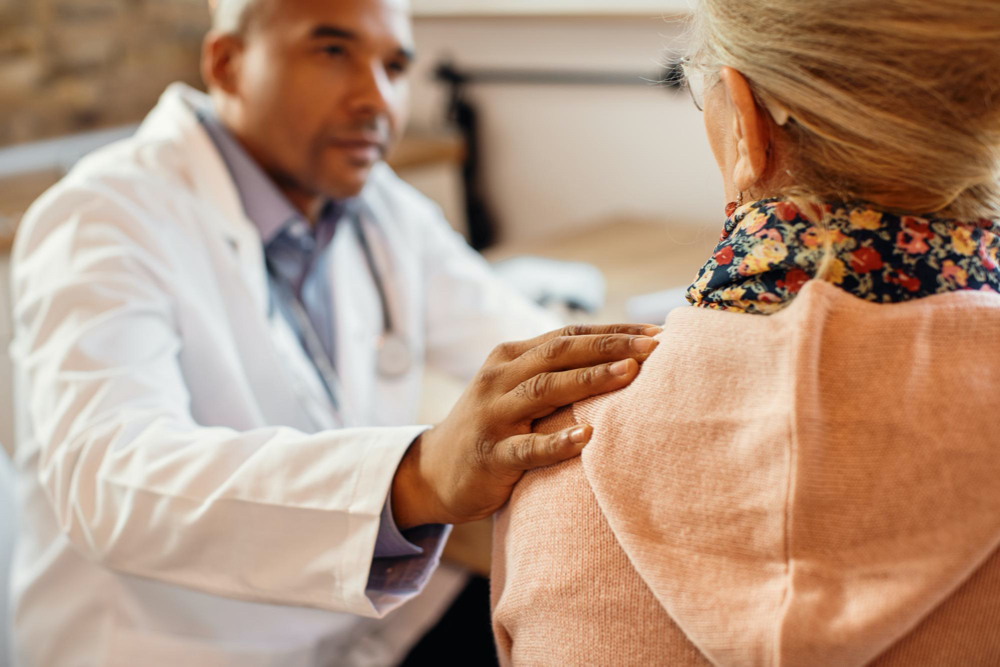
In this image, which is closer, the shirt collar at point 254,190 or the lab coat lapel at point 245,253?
the lab coat lapel at point 245,253

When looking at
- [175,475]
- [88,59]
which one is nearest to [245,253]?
[175,475]

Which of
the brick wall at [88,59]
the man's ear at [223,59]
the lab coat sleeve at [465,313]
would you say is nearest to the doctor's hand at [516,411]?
the lab coat sleeve at [465,313]

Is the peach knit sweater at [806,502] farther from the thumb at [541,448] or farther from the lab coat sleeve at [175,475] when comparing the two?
the lab coat sleeve at [175,475]

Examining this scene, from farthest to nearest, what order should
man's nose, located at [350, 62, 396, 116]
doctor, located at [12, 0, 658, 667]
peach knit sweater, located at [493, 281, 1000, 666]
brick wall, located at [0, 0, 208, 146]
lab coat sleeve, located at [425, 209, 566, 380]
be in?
1. brick wall, located at [0, 0, 208, 146]
2. lab coat sleeve, located at [425, 209, 566, 380]
3. man's nose, located at [350, 62, 396, 116]
4. doctor, located at [12, 0, 658, 667]
5. peach knit sweater, located at [493, 281, 1000, 666]

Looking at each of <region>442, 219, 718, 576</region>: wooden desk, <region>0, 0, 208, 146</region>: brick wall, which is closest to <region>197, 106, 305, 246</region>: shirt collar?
<region>442, 219, 718, 576</region>: wooden desk

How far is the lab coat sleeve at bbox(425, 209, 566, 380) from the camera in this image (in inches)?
53.1

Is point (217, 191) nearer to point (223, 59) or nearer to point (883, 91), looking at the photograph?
point (223, 59)

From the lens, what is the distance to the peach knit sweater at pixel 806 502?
17.5 inches

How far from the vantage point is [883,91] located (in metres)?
0.47

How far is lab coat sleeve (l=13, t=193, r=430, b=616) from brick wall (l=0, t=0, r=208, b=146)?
1.37 m

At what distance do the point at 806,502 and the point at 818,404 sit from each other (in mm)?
53

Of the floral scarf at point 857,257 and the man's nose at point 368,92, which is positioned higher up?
the floral scarf at point 857,257

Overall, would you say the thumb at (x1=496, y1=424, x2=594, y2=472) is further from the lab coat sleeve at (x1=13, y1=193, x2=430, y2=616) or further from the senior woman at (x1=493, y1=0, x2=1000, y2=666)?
the lab coat sleeve at (x1=13, y1=193, x2=430, y2=616)

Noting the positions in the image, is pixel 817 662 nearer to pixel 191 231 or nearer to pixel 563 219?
pixel 191 231
